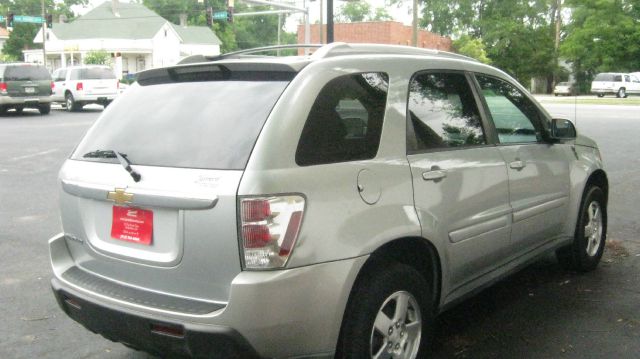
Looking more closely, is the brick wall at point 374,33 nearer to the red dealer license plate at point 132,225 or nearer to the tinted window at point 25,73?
the tinted window at point 25,73

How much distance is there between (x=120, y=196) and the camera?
2.99 metres

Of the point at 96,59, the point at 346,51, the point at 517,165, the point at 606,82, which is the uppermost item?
the point at 96,59

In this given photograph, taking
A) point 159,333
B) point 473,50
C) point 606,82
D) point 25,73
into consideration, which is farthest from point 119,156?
point 473,50

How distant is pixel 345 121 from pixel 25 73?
24.4 m

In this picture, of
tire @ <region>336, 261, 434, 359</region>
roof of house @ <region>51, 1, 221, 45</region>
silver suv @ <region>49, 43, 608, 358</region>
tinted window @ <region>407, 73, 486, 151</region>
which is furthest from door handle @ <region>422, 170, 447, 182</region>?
roof of house @ <region>51, 1, 221, 45</region>

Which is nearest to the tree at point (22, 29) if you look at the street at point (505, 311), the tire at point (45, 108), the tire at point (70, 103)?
the tire at point (70, 103)

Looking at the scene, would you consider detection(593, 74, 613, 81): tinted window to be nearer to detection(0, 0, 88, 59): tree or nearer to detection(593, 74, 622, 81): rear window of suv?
detection(593, 74, 622, 81): rear window of suv

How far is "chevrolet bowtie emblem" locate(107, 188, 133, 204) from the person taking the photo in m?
2.96

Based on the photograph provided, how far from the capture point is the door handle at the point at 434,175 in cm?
337

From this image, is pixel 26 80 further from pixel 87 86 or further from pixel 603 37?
pixel 603 37

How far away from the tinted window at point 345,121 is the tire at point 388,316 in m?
0.58

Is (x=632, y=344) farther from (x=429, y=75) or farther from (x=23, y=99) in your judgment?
(x=23, y=99)

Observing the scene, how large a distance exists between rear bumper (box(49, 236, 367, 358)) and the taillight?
2.2 inches

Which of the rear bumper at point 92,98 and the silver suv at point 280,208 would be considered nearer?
the silver suv at point 280,208
